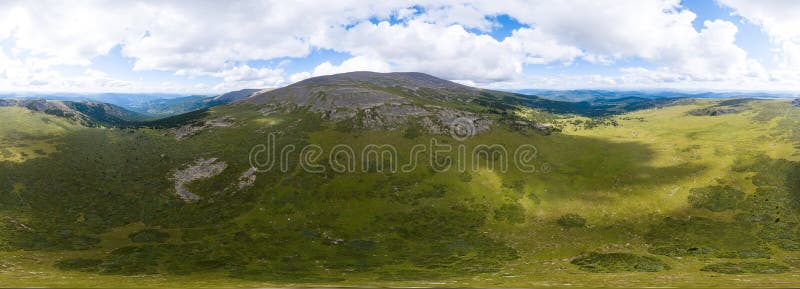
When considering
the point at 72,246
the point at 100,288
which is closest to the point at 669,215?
the point at 100,288

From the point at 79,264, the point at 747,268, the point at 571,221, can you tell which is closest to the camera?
the point at 747,268

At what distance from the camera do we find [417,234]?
9450 cm

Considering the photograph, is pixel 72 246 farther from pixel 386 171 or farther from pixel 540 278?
pixel 540 278

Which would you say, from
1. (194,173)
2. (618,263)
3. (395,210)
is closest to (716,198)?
(618,263)

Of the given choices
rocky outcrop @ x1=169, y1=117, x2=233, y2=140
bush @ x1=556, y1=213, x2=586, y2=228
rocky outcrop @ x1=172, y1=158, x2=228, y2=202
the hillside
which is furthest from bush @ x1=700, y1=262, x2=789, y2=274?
rocky outcrop @ x1=169, y1=117, x2=233, y2=140

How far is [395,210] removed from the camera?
107 metres

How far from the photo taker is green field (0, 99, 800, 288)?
67750mm

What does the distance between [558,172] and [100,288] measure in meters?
119

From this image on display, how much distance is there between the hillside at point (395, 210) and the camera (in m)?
69.2

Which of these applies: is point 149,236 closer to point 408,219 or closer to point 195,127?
point 408,219

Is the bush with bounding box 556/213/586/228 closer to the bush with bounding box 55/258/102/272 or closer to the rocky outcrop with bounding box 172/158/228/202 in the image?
the bush with bounding box 55/258/102/272

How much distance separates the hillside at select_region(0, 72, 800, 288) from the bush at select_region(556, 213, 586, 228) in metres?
0.65

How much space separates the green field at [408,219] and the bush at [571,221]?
780 mm

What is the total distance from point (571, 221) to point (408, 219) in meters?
40.7
